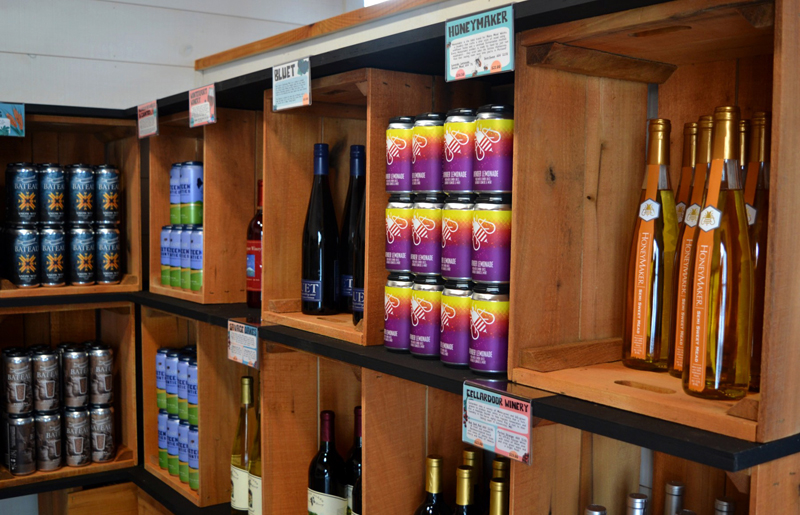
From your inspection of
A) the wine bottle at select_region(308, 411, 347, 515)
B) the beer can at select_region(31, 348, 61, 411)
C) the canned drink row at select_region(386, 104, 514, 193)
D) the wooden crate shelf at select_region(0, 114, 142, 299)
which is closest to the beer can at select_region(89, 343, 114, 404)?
the beer can at select_region(31, 348, 61, 411)

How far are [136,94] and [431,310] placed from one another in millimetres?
1957

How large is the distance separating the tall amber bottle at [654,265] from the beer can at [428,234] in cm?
31

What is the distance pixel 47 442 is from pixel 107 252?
589 millimetres

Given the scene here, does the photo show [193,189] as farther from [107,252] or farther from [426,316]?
[426,316]

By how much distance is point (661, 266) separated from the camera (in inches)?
40.9

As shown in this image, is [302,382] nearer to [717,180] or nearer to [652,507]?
[652,507]

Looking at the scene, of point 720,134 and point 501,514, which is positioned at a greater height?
point 720,134

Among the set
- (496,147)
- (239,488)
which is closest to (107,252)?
(239,488)

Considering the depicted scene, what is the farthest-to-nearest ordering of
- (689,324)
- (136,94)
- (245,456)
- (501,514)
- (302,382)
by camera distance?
(136,94) < (245,456) < (302,382) < (501,514) < (689,324)

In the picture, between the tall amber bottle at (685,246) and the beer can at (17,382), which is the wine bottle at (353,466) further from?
the beer can at (17,382)

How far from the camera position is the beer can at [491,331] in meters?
1.06

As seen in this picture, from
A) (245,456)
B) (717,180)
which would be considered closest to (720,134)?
(717,180)

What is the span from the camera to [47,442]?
2.19 meters

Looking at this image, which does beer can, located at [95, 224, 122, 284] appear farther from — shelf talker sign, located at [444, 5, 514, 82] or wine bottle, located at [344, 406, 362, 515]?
shelf talker sign, located at [444, 5, 514, 82]
